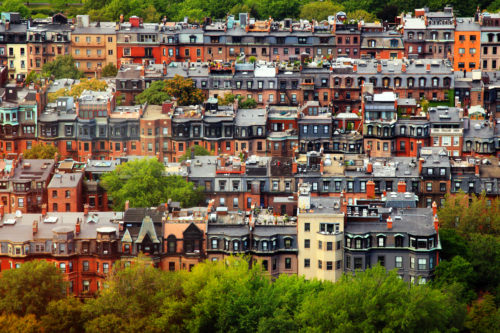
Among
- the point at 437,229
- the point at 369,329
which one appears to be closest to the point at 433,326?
the point at 369,329

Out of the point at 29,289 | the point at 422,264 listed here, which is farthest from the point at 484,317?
the point at 29,289

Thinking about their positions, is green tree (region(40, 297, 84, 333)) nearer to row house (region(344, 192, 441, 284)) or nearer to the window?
row house (region(344, 192, 441, 284))

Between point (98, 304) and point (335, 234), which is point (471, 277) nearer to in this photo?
point (335, 234)

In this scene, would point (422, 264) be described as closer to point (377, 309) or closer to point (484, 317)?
point (484, 317)

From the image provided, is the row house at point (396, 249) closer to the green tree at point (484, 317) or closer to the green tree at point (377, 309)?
the green tree at point (484, 317)

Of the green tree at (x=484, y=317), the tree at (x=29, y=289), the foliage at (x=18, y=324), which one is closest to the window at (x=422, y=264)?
the green tree at (x=484, y=317)
